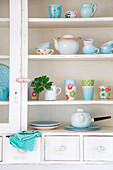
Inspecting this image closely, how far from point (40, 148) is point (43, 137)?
8 centimetres

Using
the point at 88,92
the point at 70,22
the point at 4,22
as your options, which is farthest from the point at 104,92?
the point at 4,22

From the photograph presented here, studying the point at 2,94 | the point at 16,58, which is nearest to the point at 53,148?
the point at 2,94

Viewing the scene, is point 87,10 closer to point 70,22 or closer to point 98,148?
point 70,22

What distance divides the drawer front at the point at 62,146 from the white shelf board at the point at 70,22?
80 centimetres

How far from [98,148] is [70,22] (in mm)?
892

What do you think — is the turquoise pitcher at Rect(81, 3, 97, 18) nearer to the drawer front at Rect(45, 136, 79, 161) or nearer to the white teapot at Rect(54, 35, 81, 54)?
the white teapot at Rect(54, 35, 81, 54)

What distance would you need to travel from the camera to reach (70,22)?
224cm

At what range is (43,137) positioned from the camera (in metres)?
2.11

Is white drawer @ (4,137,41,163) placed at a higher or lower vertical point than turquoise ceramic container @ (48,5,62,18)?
lower

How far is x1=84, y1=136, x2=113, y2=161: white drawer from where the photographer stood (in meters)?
2.08

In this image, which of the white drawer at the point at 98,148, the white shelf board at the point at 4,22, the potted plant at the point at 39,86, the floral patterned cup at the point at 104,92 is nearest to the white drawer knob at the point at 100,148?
the white drawer at the point at 98,148

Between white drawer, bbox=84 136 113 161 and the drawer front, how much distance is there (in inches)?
2.6

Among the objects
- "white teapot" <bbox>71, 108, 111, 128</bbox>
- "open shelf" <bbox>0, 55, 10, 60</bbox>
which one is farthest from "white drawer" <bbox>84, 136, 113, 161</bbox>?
"open shelf" <bbox>0, 55, 10, 60</bbox>

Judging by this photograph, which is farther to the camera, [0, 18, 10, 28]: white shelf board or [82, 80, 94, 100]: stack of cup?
[82, 80, 94, 100]: stack of cup
